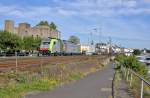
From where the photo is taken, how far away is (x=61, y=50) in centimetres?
8056

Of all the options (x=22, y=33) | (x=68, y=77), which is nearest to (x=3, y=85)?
(x=68, y=77)

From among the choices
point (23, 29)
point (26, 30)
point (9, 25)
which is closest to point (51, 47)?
point (9, 25)

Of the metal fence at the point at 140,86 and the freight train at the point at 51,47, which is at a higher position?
the freight train at the point at 51,47

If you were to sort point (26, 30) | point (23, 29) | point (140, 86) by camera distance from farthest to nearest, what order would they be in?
1. point (26, 30)
2. point (23, 29)
3. point (140, 86)

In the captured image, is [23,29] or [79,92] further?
[23,29]

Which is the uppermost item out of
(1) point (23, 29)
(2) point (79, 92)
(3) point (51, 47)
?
(1) point (23, 29)

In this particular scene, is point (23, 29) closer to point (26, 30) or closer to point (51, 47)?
point (26, 30)

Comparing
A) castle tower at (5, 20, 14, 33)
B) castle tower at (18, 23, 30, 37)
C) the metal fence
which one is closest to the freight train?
the metal fence

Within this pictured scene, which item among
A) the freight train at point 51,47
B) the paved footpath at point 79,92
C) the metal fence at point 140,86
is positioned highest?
the freight train at point 51,47

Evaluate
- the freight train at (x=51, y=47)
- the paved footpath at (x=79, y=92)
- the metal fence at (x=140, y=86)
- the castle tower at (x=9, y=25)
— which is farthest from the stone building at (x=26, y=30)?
the metal fence at (x=140, y=86)

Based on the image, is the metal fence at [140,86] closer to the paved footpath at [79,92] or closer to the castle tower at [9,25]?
the paved footpath at [79,92]

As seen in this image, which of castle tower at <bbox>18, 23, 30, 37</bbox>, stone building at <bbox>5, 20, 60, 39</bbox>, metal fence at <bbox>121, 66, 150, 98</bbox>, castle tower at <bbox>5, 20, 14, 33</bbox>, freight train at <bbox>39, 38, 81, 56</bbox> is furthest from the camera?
castle tower at <bbox>18, 23, 30, 37</bbox>

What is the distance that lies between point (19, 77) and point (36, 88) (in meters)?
1.33

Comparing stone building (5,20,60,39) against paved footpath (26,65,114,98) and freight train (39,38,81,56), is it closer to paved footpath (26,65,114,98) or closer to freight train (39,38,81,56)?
freight train (39,38,81,56)
